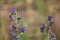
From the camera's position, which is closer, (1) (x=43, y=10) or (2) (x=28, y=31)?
Result: (2) (x=28, y=31)

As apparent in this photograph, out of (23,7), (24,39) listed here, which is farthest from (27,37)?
(23,7)

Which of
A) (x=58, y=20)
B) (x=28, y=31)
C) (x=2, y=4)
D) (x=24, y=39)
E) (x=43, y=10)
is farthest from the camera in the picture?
(x=2, y=4)

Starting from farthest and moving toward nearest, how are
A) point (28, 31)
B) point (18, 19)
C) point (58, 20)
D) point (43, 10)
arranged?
point (43, 10) → point (58, 20) → point (28, 31) → point (18, 19)

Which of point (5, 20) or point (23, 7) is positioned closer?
point (5, 20)

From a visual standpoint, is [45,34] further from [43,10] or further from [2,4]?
[2,4]

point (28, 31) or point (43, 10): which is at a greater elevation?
point (43, 10)

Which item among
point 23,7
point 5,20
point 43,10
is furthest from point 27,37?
point 23,7
